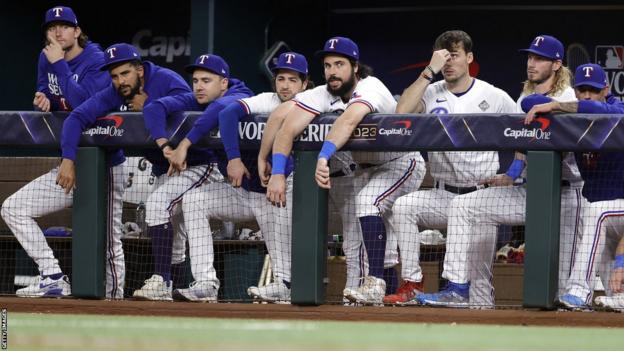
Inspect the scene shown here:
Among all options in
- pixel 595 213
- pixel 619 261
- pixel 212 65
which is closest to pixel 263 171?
pixel 212 65

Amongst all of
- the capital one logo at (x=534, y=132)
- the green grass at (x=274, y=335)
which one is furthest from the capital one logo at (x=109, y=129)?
the capital one logo at (x=534, y=132)

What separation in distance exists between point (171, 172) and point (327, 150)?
0.93 meters

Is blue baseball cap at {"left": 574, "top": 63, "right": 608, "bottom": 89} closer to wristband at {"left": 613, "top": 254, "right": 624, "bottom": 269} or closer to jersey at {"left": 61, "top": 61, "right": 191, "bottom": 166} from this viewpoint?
wristband at {"left": 613, "top": 254, "right": 624, "bottom": 269}

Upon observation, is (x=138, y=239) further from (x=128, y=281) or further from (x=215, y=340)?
(x=215, y=340)

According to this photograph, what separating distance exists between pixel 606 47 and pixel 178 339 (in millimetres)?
7287

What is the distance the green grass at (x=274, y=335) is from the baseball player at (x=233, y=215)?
32 centimetres

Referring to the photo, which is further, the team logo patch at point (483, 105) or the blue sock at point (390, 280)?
the team logo patch at point (483, 105)

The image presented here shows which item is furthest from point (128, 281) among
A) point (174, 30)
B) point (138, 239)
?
point (174, 30)

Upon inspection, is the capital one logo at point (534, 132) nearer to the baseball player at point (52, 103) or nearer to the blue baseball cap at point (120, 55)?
the blue baseball cap at point (120, 55)

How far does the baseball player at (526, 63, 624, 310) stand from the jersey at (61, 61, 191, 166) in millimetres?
2149

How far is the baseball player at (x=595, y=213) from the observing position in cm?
639

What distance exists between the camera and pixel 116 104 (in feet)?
23.9

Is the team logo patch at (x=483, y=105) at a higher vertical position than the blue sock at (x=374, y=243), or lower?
higher

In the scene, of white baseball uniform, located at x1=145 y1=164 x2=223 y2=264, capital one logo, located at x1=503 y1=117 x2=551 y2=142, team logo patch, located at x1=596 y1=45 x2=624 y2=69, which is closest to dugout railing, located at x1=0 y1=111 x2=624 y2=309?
capital one logo, located at x1=503 y1=117 x2=551 y2=142
